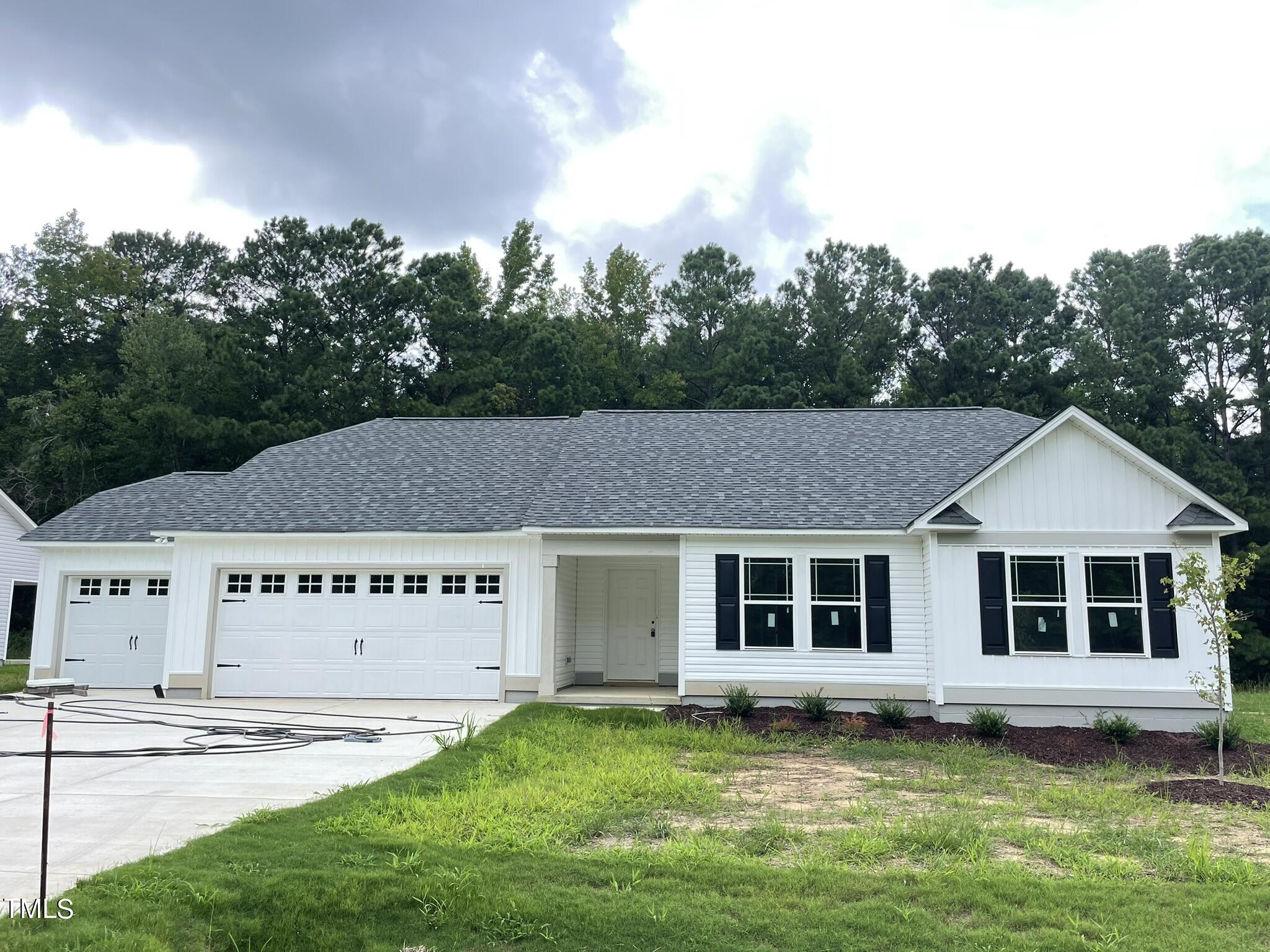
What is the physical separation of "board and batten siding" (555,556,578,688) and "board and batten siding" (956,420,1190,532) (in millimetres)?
6865

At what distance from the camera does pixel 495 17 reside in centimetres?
1586

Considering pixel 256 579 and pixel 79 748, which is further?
pixel 256 579

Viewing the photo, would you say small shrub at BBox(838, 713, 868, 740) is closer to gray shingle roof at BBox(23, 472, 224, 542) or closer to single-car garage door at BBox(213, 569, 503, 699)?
single-car garage door at BBox(213, 569, 503, 699)

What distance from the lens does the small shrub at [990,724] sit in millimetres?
12578

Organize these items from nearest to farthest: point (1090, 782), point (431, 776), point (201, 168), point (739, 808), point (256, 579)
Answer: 1. point (739, 808)
2. point (431, 776)
3. point (1090, 782)
4. point (256, 579)
5. point (201, 168)

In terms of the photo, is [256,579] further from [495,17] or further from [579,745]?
[495,17]

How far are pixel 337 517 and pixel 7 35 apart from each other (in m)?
9.33

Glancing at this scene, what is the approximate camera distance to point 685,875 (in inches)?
230

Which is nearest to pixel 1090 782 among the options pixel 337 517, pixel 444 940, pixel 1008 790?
pixel 1008 790

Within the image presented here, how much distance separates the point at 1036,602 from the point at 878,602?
2285 mm

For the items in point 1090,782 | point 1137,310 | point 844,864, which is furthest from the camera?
point 1137,310

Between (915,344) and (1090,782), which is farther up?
(915,344)

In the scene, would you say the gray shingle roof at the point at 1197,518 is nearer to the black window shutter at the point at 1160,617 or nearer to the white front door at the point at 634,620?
the black window shutter at the point at 1160,617

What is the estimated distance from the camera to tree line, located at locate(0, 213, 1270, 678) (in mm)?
33594
